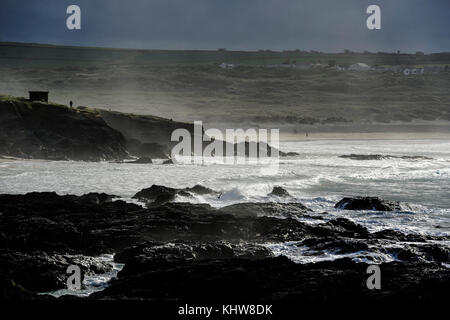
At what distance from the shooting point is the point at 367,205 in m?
25.6

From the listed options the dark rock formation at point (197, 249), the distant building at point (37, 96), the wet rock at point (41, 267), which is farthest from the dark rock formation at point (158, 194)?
the distant building at point (37, 96)

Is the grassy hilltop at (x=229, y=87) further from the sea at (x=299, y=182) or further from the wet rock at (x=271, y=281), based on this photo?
the wet rock at (x=271, y=281)

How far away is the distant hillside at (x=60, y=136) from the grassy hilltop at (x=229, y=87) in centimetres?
4165

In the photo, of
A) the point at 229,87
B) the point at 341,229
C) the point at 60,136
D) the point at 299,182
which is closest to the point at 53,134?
the point at 60,136

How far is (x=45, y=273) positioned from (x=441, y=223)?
14142mm

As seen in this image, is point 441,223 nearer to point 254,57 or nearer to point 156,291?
point 156,291

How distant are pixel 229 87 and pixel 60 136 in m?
95.9

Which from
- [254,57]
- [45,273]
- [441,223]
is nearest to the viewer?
[45,273]

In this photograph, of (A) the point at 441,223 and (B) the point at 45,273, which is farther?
(A) the point at 441,223

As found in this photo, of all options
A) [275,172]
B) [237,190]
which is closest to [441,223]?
[237,190]

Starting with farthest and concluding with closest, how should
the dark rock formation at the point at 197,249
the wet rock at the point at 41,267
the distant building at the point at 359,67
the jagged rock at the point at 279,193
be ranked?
1. the distant building at the point at 359,67
2. the jagged rock at the point at 279,193
3. the wet rock at the point at 41,267
4. the dark rock formation at the point at 197,249

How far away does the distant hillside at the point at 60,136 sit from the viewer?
45.6 m

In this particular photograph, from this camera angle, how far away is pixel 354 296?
12516 millimetres

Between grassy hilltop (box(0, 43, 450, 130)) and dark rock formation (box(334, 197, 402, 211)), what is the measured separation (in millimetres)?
64973
